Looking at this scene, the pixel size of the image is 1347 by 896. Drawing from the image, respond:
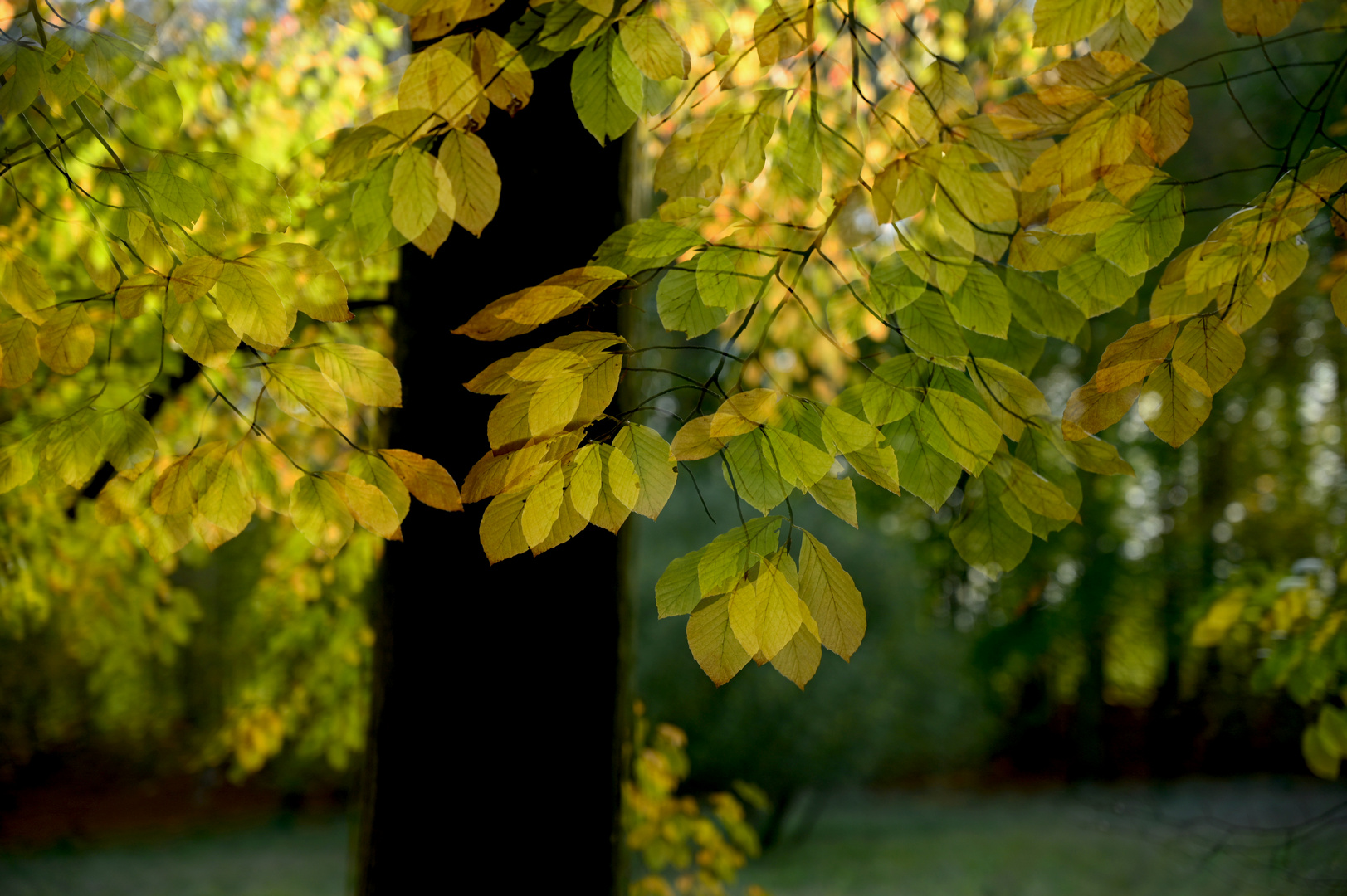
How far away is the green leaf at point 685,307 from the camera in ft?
4.37

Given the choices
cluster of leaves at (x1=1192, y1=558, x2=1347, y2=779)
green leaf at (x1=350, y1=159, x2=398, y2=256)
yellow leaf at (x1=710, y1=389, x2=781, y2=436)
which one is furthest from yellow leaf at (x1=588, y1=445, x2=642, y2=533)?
cluster of leaves at (x1=1192, y1=558, x2=1347, y2=779)

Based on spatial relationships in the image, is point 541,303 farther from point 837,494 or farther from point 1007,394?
point 1007,394

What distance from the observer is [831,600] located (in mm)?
1195

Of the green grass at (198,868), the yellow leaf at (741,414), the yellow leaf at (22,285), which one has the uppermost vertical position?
the yellow leaf at (22,285)

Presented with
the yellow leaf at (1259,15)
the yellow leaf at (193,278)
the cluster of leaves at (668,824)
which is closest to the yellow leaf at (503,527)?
the yellow leaf at (193,278)

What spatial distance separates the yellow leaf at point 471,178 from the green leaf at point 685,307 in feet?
0.95

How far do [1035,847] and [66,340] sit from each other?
1271 cm

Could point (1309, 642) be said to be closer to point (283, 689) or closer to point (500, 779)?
point (500, 779)

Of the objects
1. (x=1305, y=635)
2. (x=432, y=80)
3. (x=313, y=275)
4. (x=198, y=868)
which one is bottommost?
(x=198, y=868)

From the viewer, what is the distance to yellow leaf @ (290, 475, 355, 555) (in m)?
1.31

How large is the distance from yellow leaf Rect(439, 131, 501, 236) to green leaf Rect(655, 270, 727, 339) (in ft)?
0.95

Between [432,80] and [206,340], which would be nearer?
[432,80]

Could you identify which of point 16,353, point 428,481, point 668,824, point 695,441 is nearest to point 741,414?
point 695,441

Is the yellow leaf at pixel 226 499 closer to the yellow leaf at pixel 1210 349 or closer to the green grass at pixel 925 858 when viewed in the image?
the yellow leaf at pixel 1210 349
